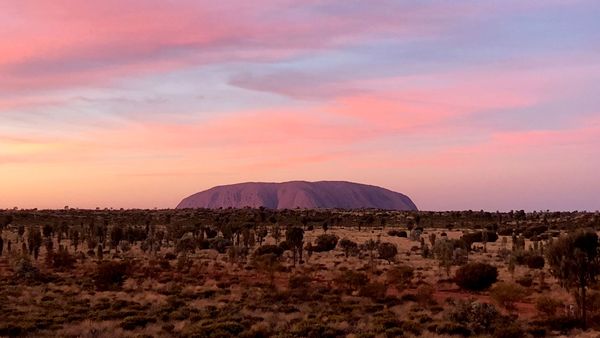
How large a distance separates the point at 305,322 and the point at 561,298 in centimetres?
1612

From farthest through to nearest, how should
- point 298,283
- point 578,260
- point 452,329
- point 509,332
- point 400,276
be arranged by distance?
point 400,276
point 298,283
point 578,260
point 452,329
point 509,332

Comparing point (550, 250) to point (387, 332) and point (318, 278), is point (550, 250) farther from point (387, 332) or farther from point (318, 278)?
point (318, 278)

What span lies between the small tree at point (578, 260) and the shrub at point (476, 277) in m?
9.44

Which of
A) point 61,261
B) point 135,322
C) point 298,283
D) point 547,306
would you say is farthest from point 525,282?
point 61,261

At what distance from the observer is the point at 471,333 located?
22281mm

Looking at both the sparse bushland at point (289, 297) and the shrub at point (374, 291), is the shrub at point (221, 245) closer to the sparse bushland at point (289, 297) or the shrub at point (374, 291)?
the sparse bushland at point (289, 297)

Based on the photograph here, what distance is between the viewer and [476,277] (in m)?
34.4

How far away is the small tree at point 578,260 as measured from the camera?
2400 cm

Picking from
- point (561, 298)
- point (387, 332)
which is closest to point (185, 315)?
point (387, 332)

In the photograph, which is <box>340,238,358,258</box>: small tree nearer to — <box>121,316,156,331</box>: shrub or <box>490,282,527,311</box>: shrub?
<box>490,282,527,311</box>: shrub

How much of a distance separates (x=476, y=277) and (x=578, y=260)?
10.8 metres

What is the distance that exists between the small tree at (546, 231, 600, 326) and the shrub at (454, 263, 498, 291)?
372 inches

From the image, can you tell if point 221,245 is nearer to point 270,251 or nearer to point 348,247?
point 270,251

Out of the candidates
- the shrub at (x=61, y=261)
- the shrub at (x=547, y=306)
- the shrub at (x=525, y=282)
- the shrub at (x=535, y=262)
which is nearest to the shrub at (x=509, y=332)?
the shrub at (x=547, y=306)
